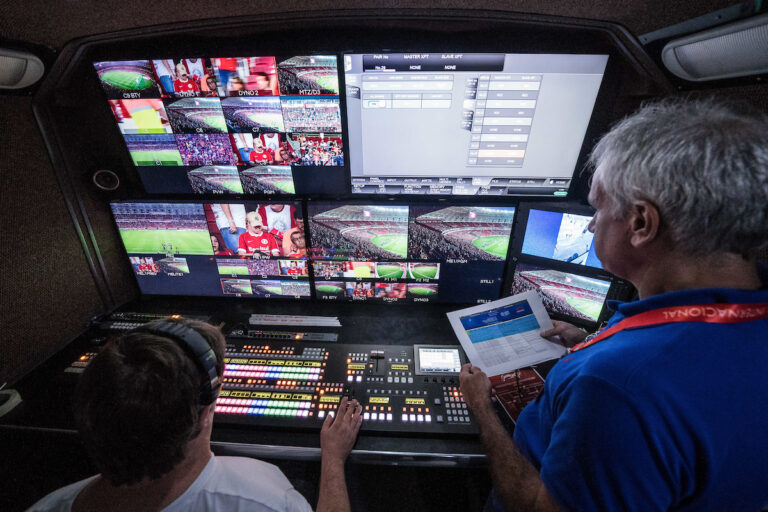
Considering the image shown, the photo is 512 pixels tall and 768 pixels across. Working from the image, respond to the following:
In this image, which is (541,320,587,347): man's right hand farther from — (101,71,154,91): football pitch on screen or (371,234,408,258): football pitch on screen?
(101,71,154,91): football pitch on screen

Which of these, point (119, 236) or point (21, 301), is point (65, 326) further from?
point (119, 236)

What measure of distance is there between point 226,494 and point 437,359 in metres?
0.88

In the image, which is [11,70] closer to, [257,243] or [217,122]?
[217,122]

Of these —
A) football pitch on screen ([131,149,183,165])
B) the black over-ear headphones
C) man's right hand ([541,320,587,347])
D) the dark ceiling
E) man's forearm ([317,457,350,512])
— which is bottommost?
man's forearm ([317,457,350,512])

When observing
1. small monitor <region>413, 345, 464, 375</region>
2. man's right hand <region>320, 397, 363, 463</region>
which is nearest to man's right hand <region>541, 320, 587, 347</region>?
small monitor <region>413, 345, 464, 375</region>

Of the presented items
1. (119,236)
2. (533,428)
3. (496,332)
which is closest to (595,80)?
(496,332)

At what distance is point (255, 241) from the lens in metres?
1.70

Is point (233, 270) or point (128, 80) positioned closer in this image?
point (128, 80)

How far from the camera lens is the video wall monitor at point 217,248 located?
5.39 feet

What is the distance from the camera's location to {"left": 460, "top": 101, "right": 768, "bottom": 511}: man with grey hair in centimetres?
62

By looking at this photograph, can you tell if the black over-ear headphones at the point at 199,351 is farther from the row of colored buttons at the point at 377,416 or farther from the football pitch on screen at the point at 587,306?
the football pitch on screen at the point at 587,306

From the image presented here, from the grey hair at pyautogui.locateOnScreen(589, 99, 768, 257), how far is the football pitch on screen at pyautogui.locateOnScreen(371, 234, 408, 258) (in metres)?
1.01

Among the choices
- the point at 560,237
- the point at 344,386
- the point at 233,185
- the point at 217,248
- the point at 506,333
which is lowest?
the point at 344,386

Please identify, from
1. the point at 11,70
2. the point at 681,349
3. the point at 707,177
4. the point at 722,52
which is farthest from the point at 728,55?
the point at 11,70
